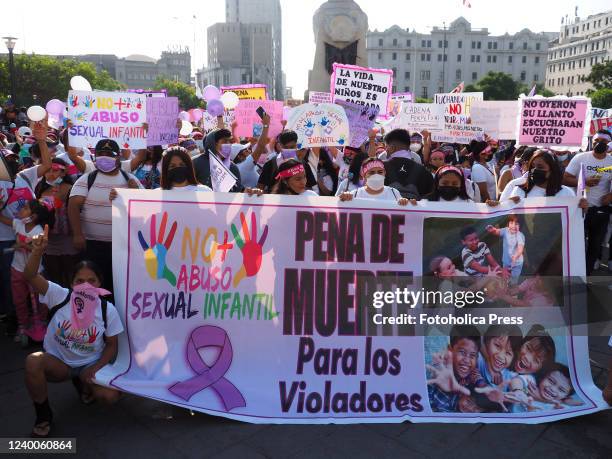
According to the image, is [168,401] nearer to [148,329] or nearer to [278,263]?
[148,329]

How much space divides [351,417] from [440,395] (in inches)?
22.8

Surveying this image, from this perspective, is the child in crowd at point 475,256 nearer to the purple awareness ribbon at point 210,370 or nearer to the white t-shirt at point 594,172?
the purple awareness ribbon at point 210,370

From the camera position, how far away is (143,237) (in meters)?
3.46

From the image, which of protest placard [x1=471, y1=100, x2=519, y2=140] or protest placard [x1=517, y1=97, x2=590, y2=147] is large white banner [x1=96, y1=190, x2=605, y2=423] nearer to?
protest placard [x1=517, y1=97, x2=590, y2=147]

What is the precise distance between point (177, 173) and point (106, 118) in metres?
2.31

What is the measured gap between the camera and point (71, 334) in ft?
10.3

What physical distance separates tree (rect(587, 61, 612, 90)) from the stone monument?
3460 cm

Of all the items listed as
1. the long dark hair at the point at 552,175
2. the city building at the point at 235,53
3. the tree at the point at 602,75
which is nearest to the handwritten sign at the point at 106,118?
the long dark hair at the point at 552,175

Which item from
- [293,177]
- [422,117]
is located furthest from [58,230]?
[422,117]

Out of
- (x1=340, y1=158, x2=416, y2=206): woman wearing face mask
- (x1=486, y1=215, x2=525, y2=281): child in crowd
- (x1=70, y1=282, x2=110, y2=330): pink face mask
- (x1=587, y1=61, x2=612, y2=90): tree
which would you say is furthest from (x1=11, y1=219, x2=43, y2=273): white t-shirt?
(x1=587, y1=61, x2=612, y2=90): tree

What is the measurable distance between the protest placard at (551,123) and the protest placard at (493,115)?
2379mm

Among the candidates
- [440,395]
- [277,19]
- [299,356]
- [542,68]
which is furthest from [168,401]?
[277,19]

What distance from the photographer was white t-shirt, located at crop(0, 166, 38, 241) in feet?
14.4

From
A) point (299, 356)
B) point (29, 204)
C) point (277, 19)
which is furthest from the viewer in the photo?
point (277, 19)
